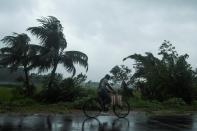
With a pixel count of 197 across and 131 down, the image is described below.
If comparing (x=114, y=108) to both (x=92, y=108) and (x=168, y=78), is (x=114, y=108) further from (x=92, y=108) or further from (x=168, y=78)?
(x=168, y=78)

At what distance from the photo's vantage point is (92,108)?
62.4 ft

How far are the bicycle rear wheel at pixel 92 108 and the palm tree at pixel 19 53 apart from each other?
7.75 m

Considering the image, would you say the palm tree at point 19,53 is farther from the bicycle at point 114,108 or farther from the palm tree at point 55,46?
the bicycle at point 114,108

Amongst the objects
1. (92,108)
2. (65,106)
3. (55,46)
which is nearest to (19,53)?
(55,46)

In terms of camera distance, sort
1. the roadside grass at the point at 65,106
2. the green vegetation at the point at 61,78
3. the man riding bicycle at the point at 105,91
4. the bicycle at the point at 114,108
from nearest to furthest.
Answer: the man riding bicycle at the point at 105,91, the bicycle at the point at 114,108, the roadside grass at the point at 65,106, the green vegetation at the point at 61,78

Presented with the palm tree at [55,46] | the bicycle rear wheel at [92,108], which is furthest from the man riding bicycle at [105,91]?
the palm tree at [55,46]

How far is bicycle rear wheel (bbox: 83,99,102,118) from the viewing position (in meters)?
18.7

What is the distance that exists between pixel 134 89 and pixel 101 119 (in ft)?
42.7

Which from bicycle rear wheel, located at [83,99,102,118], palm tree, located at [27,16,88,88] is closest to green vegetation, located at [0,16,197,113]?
palm tree, located at [27,16,88,88]

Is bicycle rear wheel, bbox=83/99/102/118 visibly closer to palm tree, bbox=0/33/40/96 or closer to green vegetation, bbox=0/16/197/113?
green vegetation, bbox=0/16/197/113

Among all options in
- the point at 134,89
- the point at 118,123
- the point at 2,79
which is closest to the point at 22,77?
the point at 134,89

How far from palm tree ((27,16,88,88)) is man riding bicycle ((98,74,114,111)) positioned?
788 cm

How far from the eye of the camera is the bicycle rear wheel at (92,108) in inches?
734

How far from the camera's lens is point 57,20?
87.1 feet
